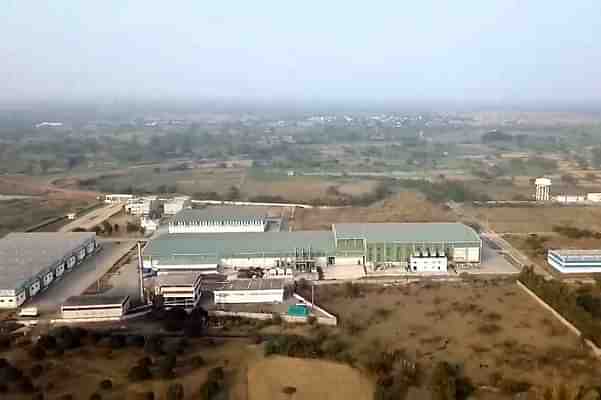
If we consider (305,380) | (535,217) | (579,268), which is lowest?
(305,380)

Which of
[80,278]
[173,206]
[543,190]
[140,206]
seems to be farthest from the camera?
Answer: [543,190]

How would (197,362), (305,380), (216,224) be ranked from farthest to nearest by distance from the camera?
(216,224) → (197,362) → (305,380)

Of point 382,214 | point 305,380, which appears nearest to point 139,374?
point 305,380

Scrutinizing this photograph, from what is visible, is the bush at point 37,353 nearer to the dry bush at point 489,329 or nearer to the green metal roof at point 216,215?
the dry bush at point 489,329

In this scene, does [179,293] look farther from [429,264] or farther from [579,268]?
[579,268]

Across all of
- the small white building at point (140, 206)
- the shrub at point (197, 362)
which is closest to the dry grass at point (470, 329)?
the shrub at point (197, 362)

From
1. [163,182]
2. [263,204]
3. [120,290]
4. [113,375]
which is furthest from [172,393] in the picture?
[163,182]

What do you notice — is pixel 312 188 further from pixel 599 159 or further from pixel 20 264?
pixel 599 159

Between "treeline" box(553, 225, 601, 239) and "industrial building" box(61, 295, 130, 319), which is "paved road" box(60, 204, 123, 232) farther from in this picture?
"treeline" box(553, 225, 601, 239)
